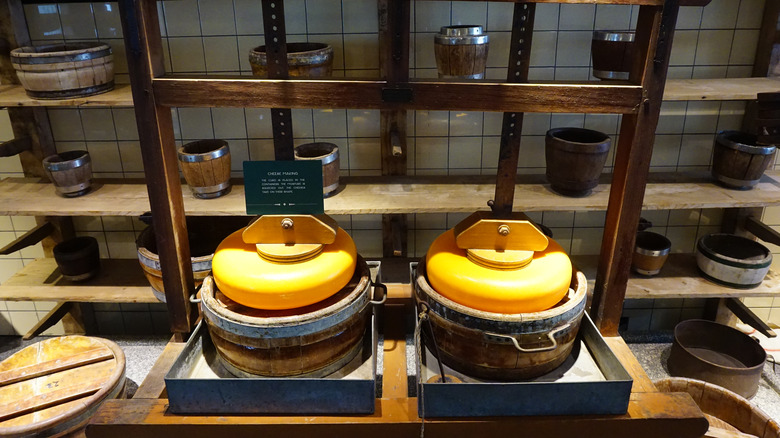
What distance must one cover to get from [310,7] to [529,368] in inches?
91.4

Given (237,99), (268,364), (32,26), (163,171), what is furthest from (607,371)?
(32,26)

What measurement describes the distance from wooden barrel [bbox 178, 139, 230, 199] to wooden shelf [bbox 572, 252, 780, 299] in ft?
7.08

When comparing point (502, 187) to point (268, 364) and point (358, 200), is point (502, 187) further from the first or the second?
point (358, 200)

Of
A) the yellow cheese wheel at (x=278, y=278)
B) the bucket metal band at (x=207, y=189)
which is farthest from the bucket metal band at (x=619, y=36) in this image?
the bucket metal band at (x=207, y=189)

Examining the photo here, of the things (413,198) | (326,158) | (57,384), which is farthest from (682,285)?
(57,384)

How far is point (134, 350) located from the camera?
3.57 meters

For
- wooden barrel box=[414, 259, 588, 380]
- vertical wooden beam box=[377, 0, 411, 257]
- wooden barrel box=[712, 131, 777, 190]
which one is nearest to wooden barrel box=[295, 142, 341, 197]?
vertical wooden beam box=[377, 0, 411, 257]

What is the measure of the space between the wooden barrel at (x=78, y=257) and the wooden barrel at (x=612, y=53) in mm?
3076

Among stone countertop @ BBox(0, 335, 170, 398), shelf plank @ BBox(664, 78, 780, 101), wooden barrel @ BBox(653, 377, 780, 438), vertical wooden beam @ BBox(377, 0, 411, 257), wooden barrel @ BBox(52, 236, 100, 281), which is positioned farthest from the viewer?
stone countertop @ BBox(0, 335, 170, 398)

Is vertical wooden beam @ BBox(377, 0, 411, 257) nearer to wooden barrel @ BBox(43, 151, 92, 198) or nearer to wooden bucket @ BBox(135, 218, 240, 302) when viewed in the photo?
wooden bucket @ BBox(135, 218, 240, 302)

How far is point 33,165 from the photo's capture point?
3.31 meters

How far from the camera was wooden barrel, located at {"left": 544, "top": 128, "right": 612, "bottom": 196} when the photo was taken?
2721 mm

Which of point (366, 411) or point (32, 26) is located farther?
point (32, 26)

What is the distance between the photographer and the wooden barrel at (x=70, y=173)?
2.89 metres
